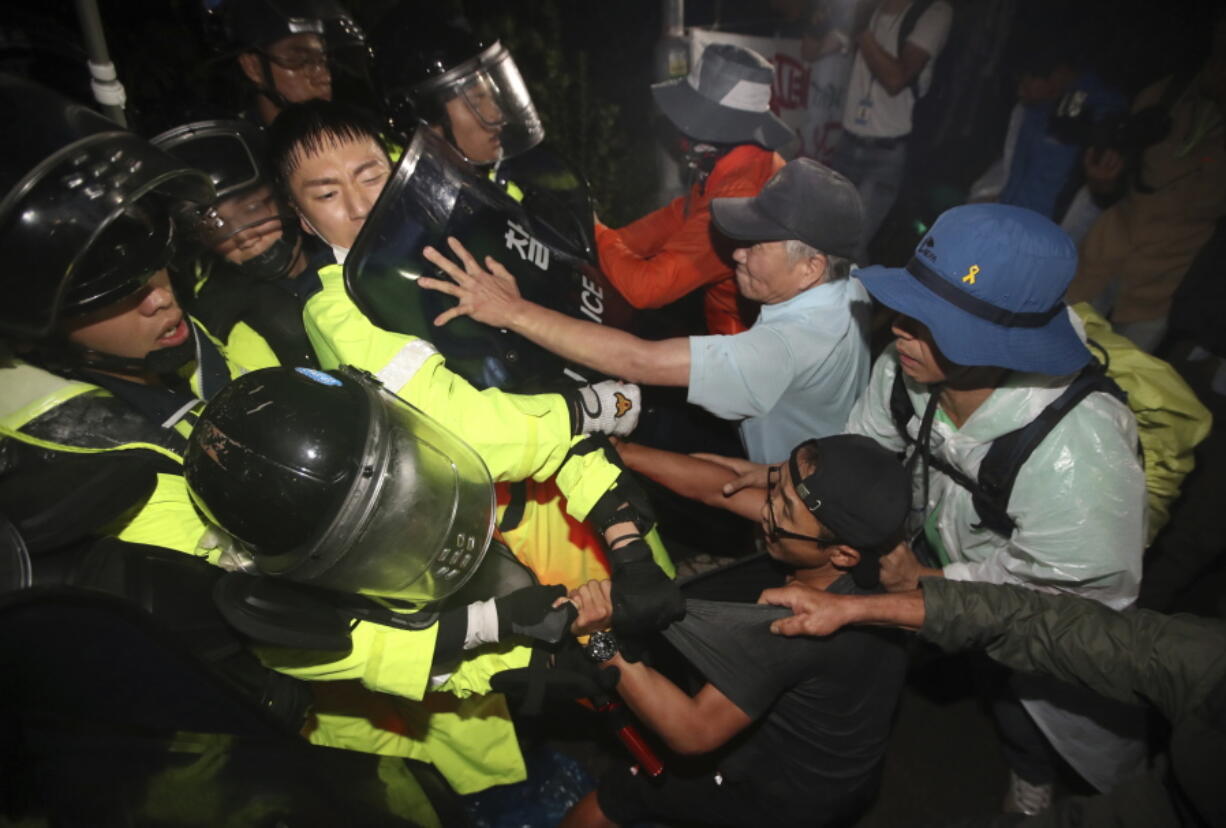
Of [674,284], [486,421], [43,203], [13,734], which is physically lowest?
[674,284]

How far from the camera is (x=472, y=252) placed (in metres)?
1.90

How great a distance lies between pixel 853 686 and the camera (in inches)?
78.1

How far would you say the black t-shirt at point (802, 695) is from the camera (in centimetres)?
189

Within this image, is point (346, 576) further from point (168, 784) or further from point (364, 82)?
point (364, 82)

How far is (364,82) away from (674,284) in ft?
9.46

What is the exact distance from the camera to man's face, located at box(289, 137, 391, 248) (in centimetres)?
186

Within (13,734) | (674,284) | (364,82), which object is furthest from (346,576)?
(364,82)

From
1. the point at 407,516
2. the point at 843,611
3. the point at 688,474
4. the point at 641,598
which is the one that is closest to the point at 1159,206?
the point at 688,474

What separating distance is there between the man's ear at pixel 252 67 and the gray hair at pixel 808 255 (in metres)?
2.76

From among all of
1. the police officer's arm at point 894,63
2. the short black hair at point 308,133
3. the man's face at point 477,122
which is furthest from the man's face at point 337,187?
the police officer's arm at point 894,63

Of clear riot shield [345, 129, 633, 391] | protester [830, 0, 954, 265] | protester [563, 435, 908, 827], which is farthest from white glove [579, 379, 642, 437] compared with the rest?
protester [830, 0, 954, 265]

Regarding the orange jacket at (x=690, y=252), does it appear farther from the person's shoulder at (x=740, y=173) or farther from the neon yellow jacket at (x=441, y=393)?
the neon yellow jacket at (x=441, y=393)

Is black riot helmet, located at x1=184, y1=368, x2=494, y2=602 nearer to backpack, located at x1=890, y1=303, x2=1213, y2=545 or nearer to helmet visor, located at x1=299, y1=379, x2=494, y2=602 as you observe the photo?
helmet visor, located at x1=299, y1=379, x2=494, y2=602

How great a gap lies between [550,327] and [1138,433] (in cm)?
193
